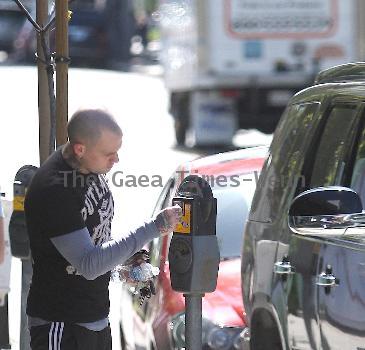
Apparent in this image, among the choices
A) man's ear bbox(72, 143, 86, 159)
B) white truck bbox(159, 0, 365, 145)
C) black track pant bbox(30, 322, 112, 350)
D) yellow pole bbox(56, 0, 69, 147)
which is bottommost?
black track pant bbox(30, 322, 112, 350)

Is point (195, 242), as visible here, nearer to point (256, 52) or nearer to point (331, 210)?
point (331, 210)

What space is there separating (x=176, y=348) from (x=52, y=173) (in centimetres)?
218

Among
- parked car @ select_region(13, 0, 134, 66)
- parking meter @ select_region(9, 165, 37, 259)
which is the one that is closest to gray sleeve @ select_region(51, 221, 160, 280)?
parking meter @ select_region(9, 165, 37, 259)

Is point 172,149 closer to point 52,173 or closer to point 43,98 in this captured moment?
point 43,98

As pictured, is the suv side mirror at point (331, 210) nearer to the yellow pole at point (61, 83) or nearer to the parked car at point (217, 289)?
the yellow pole at point (61, 83)

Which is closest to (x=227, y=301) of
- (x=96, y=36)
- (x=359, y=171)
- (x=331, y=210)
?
(x=359, y=171)

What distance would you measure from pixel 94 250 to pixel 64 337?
0.39m

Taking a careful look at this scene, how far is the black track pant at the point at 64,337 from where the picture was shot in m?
4.88

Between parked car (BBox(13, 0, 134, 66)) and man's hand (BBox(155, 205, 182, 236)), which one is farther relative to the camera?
parked car (BBox(13, 0, 134, 66))

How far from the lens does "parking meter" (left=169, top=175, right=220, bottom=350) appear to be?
16.7ft

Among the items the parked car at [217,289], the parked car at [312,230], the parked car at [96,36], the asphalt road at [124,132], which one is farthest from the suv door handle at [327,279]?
the parked car at [96,36]

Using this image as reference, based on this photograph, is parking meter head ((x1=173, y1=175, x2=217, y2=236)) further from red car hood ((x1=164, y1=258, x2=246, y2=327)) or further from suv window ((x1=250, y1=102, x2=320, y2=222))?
red car hood ((x1=164, y1=258, x2=246, y2=327))

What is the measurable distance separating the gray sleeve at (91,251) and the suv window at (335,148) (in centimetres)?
124

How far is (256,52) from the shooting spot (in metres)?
20.6
